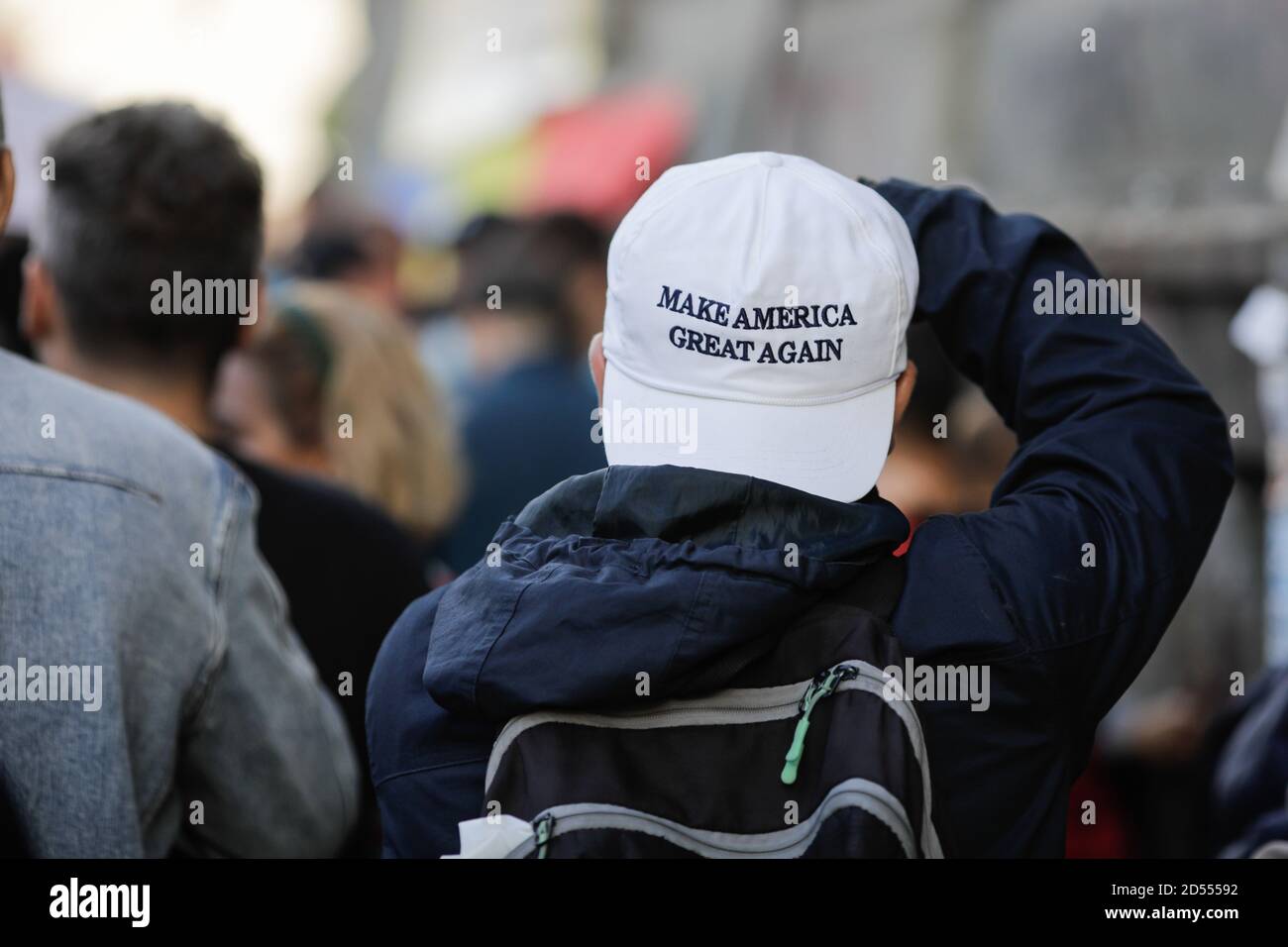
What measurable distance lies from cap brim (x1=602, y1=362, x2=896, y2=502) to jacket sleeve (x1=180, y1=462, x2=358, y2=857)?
28.1 inches

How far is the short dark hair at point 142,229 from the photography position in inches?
95.8

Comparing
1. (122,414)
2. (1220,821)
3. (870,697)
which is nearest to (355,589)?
(122,414)

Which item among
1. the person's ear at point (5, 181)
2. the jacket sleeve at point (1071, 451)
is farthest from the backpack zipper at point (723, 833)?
the person's ear at point (5, 181)

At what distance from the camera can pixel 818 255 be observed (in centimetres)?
153

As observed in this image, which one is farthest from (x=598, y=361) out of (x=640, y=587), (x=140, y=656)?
(x=140, y=656)

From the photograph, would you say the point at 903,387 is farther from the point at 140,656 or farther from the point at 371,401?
the point at 371,401

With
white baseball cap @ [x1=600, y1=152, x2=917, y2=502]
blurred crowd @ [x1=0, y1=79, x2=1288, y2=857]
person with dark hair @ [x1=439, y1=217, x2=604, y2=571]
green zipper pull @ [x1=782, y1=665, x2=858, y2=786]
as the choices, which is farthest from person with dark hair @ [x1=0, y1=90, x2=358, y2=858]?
person with dark hair @ [x1=439, y1=217, x2=604, y2=571]

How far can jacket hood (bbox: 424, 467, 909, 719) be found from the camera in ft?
4.54

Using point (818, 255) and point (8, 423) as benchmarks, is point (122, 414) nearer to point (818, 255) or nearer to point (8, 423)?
point (8, 423)

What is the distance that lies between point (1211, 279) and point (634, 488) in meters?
4.04

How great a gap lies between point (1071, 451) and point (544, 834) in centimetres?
69

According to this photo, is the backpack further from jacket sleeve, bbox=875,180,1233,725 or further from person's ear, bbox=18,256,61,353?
person's ear, bbox=18,256,61,353

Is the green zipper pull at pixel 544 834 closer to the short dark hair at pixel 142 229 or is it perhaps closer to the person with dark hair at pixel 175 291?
the person with dark hair at pixel 175 291

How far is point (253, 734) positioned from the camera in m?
2.02
